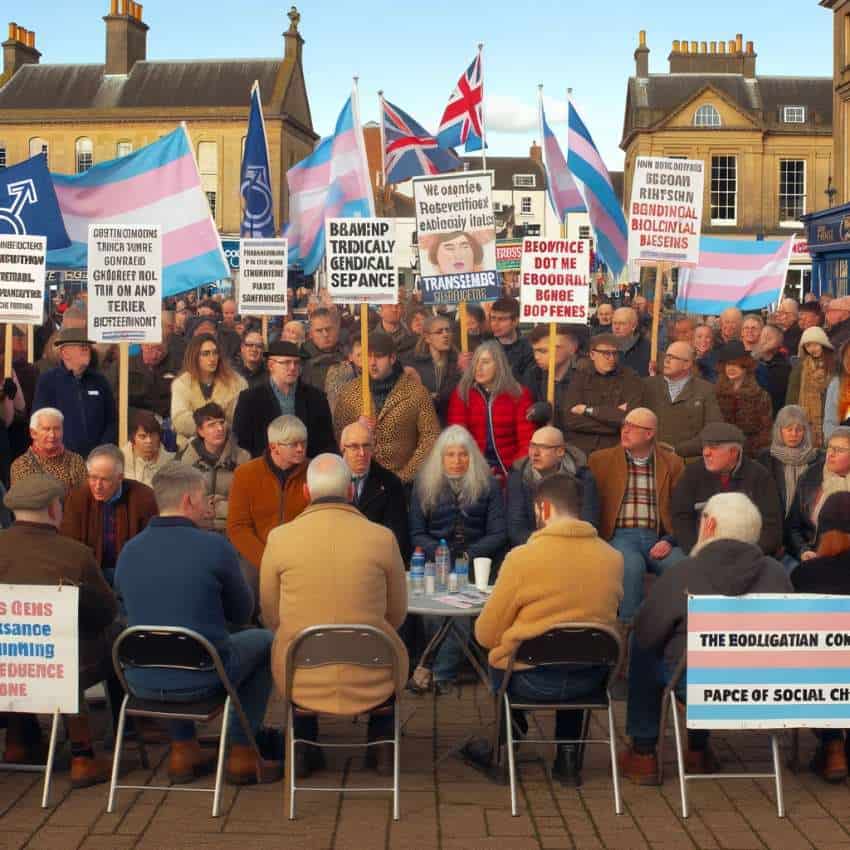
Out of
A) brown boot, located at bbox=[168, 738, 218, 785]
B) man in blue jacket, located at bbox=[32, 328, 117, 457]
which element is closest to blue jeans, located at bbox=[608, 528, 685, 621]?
brown boot, located at bbox=[168, 738, 218, 785]

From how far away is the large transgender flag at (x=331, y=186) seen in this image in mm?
15344

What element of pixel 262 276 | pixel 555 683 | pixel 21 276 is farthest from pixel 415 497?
pixel 262 276

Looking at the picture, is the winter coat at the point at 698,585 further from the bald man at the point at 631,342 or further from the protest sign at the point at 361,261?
the bald man at the point at 631,342

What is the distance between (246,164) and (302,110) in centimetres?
5602

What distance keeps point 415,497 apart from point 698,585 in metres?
2.75

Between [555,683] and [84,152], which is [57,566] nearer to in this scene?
[555,683]

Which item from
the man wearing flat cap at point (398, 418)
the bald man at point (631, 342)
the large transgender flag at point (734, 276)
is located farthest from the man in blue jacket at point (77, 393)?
the large transgender flag at point (734, 276)

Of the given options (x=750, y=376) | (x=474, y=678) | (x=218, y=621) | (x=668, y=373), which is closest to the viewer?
(x=218, y=621)

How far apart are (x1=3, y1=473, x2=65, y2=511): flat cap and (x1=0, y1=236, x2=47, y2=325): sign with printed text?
4997 mm

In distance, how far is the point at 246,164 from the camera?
18.6 m

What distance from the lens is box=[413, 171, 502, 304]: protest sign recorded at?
12070mm

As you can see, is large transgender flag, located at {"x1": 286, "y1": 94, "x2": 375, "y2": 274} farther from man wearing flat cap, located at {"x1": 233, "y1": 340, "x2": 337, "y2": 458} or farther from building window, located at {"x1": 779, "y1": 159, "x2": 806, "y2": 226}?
building window, located at {"x1": 779, "y1": 159, "x2": 806, "y2": 226}

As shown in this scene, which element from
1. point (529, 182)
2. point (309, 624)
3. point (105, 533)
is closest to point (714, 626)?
point (309, 624)

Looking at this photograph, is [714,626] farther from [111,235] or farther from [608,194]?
[608,194]
